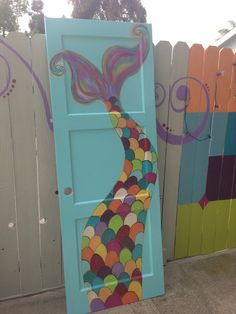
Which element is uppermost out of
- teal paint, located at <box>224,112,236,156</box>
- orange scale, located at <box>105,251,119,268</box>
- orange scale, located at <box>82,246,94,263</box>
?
teal paint, located at <box>224,112,236,156</box>

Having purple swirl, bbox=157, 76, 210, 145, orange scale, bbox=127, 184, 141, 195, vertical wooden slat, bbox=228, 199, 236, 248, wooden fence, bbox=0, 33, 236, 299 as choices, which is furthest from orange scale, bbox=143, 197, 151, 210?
vertical wooden slat, bbox=228, 199, 236, 248

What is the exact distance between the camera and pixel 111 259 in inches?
89.4

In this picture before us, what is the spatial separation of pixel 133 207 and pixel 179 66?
4.00ft

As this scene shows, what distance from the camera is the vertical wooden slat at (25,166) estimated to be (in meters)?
2.00

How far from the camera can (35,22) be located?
1791 centimetres

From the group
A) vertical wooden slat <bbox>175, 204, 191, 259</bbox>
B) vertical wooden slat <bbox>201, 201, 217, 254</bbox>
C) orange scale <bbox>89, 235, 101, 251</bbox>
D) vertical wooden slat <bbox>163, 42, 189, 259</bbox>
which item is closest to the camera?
orange scale <bbox>89, 235, 101, 251</bbox>

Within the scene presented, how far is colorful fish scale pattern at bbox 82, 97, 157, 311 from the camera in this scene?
7.23 feet

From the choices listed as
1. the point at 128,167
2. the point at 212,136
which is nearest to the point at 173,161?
the point at 212,136

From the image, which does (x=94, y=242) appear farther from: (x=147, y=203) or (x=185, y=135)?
(x=185, y=135)

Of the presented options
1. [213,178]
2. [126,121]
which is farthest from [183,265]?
[126,121]

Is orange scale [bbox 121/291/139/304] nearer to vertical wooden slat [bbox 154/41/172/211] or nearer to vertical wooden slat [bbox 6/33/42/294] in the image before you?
vertical wooden slat [bbox 6/33/42/294]

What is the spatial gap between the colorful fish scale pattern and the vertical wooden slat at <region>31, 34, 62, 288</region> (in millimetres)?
318

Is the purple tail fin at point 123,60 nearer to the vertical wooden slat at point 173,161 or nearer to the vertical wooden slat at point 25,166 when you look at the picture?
the vertical wooden slat at point 173,161

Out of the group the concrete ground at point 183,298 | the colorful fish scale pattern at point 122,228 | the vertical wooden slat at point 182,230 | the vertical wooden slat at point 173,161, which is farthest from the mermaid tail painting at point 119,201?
the vertical wooden slat at point 182,230
